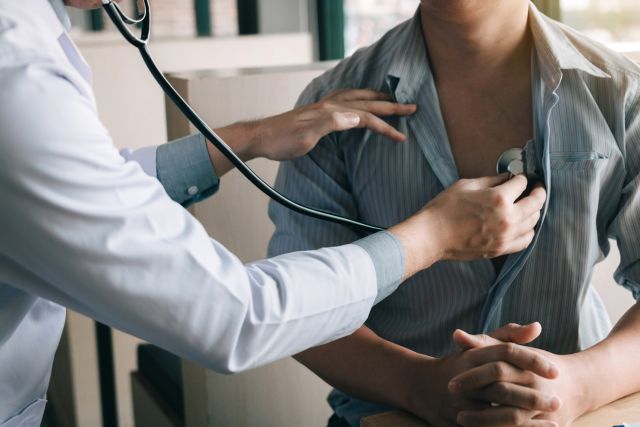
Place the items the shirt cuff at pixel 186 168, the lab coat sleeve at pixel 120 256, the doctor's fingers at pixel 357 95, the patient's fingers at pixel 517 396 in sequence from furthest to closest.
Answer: the shirt cuff at pixel 186 168
the doctor's fingers at pixel 357 95
the patient's fingers at pixel 517 396
the lab coat sleeve at pixel 120 256

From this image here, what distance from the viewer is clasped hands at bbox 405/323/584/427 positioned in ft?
3.29

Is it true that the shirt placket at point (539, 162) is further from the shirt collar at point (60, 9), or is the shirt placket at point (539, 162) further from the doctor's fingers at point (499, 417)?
the shirt collar at point (60, 9)

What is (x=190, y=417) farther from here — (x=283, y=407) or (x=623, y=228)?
(x=623, y=228)

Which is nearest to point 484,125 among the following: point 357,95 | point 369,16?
point 357,95

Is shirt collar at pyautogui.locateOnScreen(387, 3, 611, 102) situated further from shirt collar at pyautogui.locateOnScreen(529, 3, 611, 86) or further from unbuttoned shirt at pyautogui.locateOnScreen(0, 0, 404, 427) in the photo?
unbuttoned shirt at pyautogui.locateOnScreen(0, 0, 404, 427)

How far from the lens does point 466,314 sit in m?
1.29

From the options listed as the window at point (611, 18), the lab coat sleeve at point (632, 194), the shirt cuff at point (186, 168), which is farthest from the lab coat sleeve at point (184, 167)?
the window at point (611, 18)

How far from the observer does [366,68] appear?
1.38 m

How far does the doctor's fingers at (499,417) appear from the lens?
1004 mm

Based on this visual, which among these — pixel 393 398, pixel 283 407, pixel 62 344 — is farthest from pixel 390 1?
pixel 393 398

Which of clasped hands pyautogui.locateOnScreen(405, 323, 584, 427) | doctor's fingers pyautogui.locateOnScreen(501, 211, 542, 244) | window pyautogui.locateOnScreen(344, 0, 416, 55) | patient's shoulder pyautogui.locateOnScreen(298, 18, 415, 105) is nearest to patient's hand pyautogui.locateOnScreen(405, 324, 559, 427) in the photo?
clasped hands pyautogui.locateOnScreen(405, 323, 584, 427)

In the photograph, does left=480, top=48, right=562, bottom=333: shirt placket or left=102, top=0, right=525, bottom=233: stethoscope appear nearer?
left=102, top=0, right=525, bottom=233: stethoscope

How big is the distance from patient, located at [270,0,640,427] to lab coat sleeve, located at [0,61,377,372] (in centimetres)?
28

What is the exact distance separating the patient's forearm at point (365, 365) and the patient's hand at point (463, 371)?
0.15 ft
